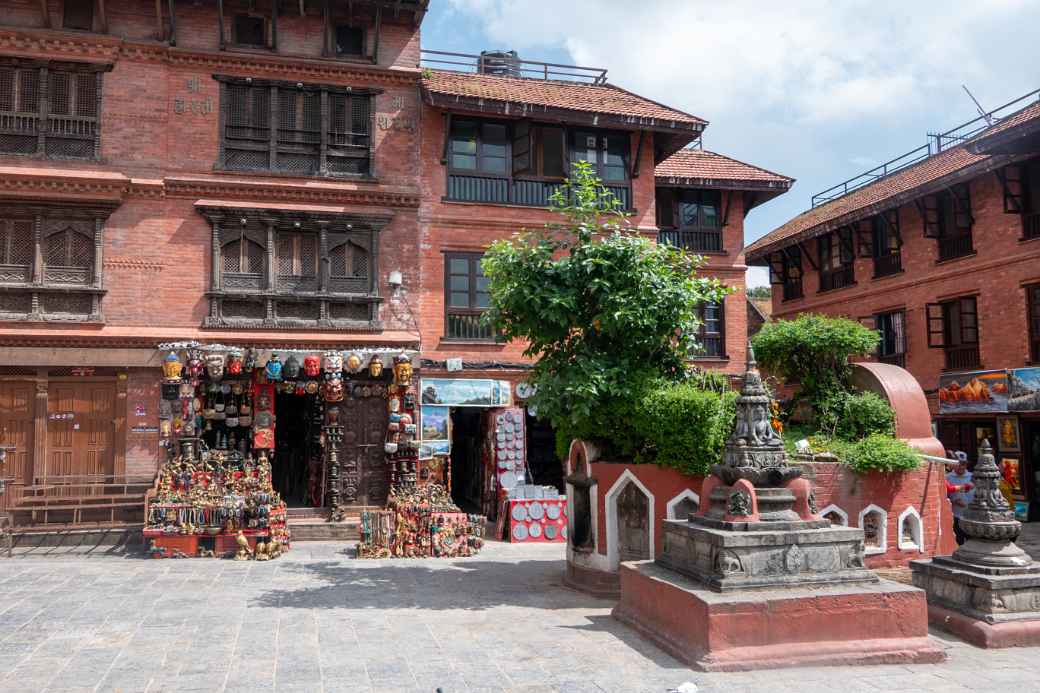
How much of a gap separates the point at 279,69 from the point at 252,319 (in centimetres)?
563

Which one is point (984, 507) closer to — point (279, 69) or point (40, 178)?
point (279, 69)

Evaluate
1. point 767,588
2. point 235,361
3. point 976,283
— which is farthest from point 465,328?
point 976,283

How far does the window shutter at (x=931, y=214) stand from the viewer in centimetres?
2402

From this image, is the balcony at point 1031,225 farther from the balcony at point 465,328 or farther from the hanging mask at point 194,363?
the hanging mask at point 194,363

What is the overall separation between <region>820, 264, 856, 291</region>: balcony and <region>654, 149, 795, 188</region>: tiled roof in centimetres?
688

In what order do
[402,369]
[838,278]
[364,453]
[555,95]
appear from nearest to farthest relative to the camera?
[402,369], [364,453], [555,95], [838,278]

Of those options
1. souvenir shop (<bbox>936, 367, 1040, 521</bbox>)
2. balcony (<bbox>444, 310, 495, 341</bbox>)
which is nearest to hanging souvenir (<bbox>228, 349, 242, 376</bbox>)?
balcony (<bbox>444, 310, 495, 341</bbox>)

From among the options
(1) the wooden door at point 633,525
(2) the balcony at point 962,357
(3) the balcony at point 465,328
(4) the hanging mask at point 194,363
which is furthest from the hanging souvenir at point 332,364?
(2) the balcony at point 962,357

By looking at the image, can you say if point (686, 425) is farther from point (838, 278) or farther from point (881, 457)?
point (838, 278)

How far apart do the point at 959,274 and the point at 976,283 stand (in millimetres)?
721

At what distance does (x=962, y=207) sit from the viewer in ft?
75.4

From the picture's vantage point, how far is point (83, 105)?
674 inches

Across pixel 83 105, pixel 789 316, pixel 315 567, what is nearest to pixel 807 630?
pixel 315 567

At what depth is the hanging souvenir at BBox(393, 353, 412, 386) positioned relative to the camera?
17625mm
